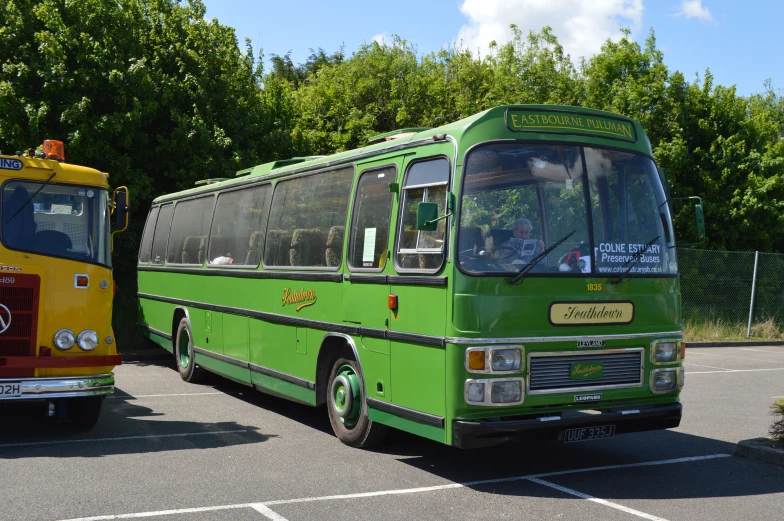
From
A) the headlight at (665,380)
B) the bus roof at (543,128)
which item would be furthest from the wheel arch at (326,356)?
the headlight at (665,380)

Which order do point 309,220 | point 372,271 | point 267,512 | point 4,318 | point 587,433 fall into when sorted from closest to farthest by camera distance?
point 267,512 → point 587,433 → point 372,271 → point 4,318 → point 309,220

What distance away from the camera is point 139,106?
683 inches

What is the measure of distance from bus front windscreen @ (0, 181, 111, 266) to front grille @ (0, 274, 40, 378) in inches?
15.1

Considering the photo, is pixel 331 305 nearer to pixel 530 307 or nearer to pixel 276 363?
pixel 276 363

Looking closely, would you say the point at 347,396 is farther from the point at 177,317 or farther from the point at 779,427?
the point at 177,317

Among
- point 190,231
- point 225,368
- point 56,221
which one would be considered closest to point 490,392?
point 56,221

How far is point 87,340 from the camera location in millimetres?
8891

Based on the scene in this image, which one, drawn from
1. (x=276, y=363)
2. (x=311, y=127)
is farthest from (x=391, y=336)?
(x=311, y=127)

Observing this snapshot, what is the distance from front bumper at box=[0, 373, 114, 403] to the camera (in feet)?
27.4

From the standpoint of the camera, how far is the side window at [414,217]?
730 centimetres

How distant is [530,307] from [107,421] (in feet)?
18.0

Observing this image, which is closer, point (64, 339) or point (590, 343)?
point (590, 343)

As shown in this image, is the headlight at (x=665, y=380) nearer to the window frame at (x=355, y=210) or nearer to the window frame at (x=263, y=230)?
the window frame at (x=355, y=210)

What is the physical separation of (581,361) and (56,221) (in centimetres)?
564
